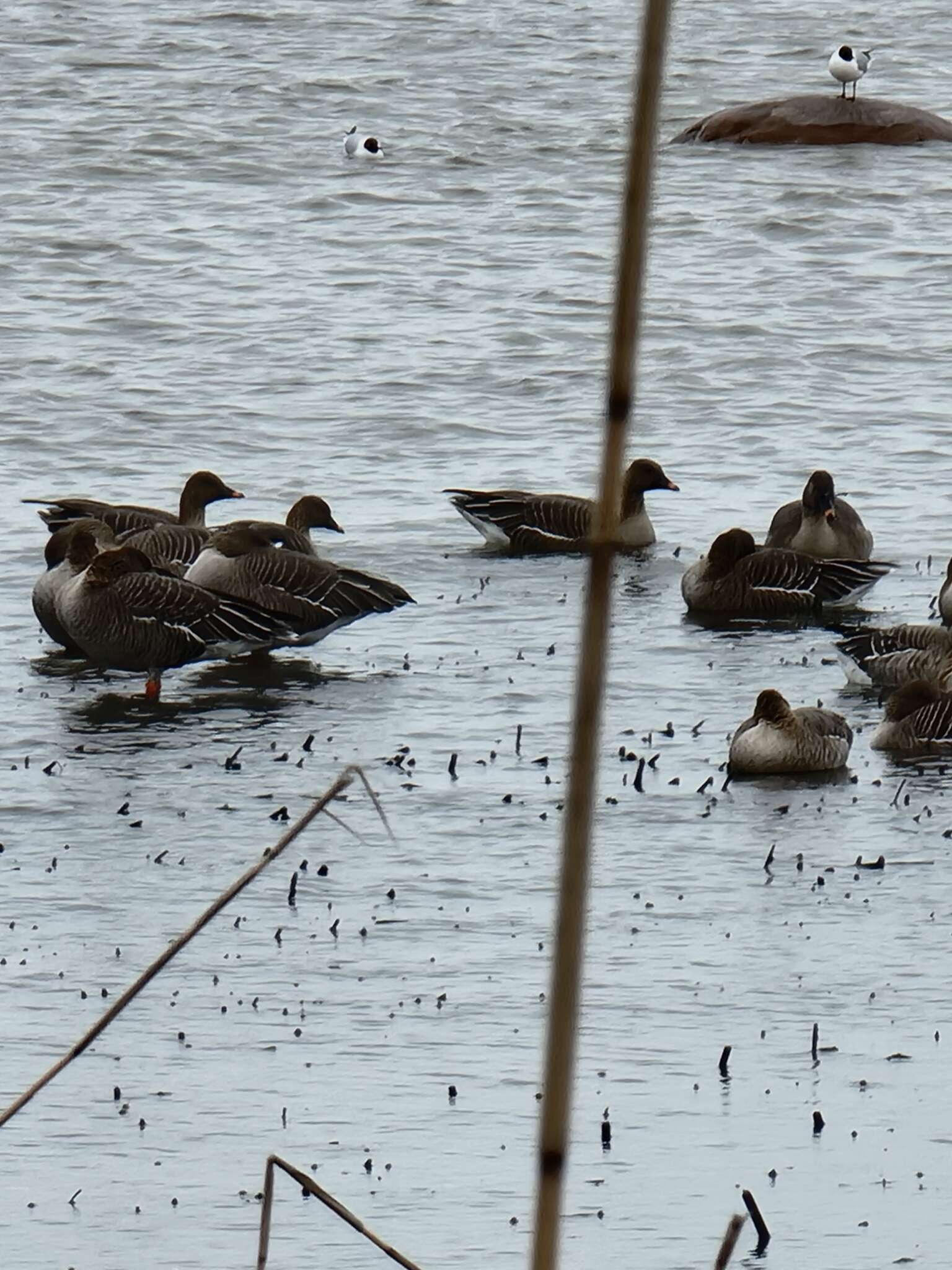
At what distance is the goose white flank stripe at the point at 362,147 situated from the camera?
101 feet

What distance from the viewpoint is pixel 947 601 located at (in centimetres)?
1306

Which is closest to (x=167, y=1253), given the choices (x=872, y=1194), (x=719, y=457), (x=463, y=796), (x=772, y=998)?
(x=872, y=1194)

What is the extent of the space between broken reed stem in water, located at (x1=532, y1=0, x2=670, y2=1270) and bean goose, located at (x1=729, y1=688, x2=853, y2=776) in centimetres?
939

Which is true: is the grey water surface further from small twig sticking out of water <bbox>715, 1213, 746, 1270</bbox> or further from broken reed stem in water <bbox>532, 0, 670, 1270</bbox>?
broken reed stem in water <bbox>532, 0, 670, 1270</bbox>

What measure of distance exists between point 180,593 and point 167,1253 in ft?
21.3

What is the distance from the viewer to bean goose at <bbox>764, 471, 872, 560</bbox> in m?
A: 14.2

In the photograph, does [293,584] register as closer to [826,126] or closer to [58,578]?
[58,578]

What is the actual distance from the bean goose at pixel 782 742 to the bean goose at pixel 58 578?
147 inches

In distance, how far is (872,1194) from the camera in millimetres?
6582

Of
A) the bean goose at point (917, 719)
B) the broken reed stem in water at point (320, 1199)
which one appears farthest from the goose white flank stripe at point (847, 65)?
the broken reed stem in water at point (320, 1199)

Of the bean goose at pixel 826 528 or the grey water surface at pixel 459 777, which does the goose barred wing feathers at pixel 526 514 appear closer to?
the grey water surface at pixel 459 777

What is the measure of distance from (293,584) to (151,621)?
3.60 feet

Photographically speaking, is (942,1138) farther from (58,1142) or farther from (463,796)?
(463,796)

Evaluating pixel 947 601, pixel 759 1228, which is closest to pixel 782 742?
pixel 947 601
